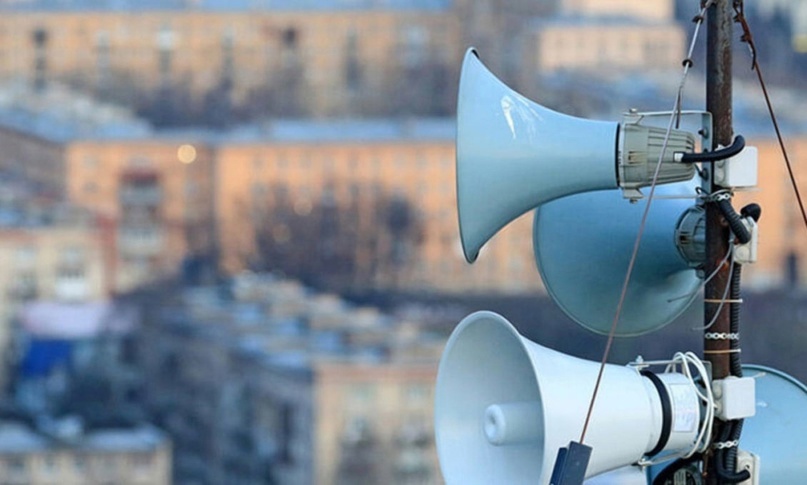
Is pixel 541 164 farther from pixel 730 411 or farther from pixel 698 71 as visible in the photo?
pixel 698 71

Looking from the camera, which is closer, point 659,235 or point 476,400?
point 476,400

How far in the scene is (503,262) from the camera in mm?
21969

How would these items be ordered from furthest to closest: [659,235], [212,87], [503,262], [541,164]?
[212,87]
[503,262]
[659,235]
[541,164]

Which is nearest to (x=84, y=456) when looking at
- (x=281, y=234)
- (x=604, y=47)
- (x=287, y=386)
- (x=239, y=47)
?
(x=287, y=386)

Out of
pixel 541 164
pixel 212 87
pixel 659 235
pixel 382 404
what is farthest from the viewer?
pixel 212 87

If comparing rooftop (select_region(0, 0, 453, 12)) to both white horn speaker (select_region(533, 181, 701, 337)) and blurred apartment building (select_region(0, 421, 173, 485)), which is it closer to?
blurred apartment building (select_region(0, 421, 173, 485))

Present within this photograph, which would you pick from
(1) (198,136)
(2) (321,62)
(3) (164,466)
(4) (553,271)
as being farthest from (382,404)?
(4) (553,271)

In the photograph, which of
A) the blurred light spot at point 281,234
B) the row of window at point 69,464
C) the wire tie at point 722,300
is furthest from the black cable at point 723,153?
the blurred light spot at point 281,234

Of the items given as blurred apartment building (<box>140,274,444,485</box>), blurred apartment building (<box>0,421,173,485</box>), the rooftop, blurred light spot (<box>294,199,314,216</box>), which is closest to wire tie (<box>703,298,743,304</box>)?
blurred apartment building (<box>140,274,444,485</box>)

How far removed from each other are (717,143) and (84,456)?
1840 centimetres

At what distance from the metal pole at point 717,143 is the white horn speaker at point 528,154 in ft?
0.12

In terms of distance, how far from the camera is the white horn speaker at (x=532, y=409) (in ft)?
4.85

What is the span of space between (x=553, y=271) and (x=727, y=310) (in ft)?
0.72

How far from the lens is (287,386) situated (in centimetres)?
2036
